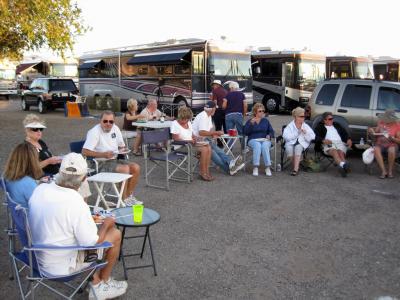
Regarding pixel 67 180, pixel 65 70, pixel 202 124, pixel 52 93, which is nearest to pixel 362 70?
pixel 52 93

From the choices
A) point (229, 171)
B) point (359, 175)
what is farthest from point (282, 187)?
point (359, 175)

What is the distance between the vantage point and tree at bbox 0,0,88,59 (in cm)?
1188

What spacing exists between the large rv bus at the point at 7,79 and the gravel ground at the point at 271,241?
86.3 ft

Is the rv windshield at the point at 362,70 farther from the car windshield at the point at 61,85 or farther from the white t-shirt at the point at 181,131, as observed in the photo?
the white t-shirt at the point at 181,131

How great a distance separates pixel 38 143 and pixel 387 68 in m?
21.8

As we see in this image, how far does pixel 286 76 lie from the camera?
60.0ft

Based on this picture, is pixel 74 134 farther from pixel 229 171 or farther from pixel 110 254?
pixel 110 254

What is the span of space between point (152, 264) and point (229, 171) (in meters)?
3.81

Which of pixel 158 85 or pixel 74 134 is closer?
pixel 74 134

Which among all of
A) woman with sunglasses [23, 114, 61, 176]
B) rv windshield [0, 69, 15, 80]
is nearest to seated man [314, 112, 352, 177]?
woman with sunglasses [23, 114, 61, 176]

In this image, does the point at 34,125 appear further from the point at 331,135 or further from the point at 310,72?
the point at 310,72

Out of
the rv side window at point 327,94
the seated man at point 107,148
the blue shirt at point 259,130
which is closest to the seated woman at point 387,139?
the rv side window at point 327,94

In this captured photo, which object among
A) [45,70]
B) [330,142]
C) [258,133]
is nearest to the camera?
[330,142]

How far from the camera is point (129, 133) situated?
8.80 metres
